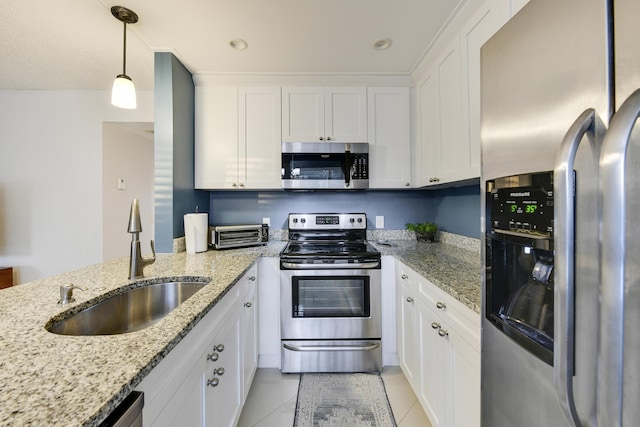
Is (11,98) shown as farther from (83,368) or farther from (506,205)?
(506,205)

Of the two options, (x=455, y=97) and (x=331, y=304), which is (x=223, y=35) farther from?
(x=331, y=304)

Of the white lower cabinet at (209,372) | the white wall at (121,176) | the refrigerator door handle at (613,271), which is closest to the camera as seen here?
the refrigerator door handle at (613,271)

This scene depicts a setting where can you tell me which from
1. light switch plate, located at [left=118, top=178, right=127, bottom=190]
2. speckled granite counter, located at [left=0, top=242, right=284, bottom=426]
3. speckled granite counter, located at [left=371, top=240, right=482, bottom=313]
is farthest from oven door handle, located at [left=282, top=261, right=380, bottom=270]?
light switch plate, located at [left=118, top=178, right=127, bottom=190]

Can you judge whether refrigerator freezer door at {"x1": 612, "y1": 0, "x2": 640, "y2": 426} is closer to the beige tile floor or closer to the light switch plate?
the beige tile floor

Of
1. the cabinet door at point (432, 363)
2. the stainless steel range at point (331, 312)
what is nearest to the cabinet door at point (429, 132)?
the stainless steel range at point (331, 312)

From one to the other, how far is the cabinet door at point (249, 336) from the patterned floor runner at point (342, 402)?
0.36 m

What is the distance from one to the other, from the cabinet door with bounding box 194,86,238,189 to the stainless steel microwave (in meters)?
0.48

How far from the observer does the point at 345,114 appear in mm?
2344

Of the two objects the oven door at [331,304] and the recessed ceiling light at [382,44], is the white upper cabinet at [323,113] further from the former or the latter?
the oven door at [331,304]

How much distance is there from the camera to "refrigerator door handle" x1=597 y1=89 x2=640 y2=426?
41cm

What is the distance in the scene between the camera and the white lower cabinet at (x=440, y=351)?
40.5 inches

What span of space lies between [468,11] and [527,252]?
4.90 feet

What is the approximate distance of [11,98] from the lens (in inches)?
109

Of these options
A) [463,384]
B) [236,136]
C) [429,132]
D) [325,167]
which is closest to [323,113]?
[325,167]
